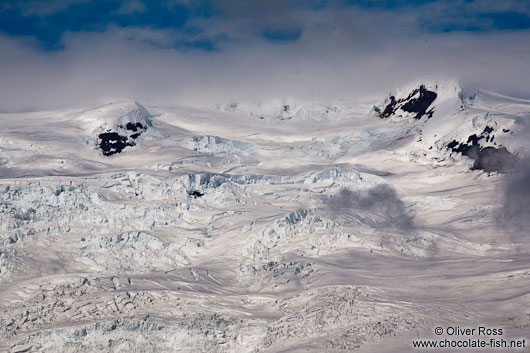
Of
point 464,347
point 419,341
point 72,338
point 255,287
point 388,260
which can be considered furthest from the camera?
point 388,260

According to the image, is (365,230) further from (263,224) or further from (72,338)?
(72,338)

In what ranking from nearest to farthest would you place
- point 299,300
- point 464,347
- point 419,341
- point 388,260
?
point 464,347
point 419,341
point 299,300
point 388,260

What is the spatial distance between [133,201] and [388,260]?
69377mm

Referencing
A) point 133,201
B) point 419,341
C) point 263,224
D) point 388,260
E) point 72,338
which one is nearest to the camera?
point 419,341

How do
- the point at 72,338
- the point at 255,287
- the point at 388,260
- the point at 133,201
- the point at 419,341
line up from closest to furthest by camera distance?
the point at 419,341
the point at 72,338
the point at 255,287
the point at 388,260
the point at 133,201

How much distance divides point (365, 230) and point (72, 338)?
246ft

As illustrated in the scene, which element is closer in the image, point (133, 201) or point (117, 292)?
point (117, 292)

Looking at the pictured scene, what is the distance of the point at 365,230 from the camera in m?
176

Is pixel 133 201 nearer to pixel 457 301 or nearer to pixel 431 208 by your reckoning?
pixel 431 208

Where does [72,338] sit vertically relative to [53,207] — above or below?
below

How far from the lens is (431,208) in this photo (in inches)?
7721

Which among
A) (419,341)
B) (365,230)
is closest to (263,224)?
(365,230)

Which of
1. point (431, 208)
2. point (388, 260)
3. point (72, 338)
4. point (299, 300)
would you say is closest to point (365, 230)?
point (388, 260)

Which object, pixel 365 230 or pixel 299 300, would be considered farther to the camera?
pixel 365 230
